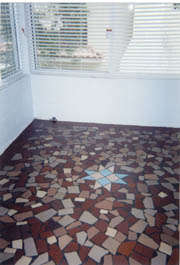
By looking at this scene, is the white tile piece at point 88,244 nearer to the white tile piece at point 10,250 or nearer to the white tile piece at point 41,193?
the white tile piece at point 10,250

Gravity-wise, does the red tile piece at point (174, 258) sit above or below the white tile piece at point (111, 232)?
below

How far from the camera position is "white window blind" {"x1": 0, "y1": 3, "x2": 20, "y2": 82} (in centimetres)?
324

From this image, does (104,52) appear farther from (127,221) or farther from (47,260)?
(47,260)

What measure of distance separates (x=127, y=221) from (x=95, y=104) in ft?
7.29

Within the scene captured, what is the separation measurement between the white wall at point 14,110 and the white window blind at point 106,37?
501 millimetres

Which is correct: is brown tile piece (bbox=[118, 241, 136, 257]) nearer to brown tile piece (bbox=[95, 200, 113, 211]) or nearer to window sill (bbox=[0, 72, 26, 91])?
brown tile piece (bbox=[95, 200, 113, 211])

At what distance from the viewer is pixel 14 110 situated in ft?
11.6

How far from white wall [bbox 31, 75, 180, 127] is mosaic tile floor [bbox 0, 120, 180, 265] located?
0.39 metres

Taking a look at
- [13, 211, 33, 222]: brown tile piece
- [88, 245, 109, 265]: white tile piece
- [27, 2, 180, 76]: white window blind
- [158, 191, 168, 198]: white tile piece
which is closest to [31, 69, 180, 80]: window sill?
[27, 2, 180, 76]: white window blind

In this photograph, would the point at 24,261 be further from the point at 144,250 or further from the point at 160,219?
the point at 160,219

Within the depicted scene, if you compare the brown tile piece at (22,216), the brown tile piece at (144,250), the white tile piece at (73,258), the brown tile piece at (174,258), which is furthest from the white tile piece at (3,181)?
the brown tile piece at (174,258)

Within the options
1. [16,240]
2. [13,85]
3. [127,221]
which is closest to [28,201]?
[16,240]

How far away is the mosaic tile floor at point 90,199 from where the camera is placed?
1924mm

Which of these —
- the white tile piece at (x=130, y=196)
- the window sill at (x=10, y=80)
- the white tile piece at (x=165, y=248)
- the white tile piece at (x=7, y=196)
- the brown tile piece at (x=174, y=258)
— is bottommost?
the brown tile piece at (x=174, y=258)
